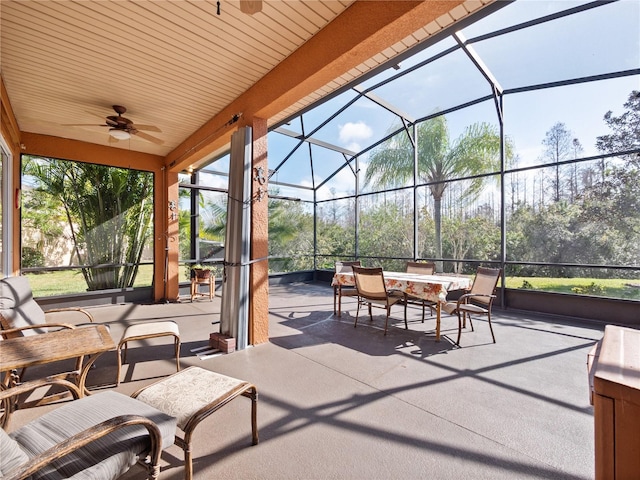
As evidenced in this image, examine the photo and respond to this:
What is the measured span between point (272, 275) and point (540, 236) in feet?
21.5

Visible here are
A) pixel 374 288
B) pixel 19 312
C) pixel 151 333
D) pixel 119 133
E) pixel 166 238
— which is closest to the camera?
pixel 19 312

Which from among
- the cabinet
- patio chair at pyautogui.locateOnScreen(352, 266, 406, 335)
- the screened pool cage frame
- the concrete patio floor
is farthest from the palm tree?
the cabinet

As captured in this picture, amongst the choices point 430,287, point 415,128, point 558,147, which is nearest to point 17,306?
point 430,287

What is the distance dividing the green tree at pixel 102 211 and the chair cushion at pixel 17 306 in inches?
129

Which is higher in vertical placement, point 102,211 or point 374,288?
point 102,211

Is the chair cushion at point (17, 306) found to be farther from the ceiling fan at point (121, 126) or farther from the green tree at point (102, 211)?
the green tree at point (102, 211)

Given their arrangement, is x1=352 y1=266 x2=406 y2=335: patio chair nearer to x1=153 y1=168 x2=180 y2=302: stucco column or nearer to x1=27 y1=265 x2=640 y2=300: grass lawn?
x1=27 y1=265 x2=640 y2=300: grass lawn

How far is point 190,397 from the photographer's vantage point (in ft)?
5.41

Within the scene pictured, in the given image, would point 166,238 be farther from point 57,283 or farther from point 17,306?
point 17,306

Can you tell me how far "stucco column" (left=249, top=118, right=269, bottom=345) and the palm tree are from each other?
178 inches

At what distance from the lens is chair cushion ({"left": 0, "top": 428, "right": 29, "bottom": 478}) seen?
100 cm

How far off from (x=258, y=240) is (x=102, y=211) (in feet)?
14.5

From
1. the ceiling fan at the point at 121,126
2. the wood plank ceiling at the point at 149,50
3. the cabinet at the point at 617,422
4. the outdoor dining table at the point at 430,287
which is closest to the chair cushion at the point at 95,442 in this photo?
the cabinet at the point at 617,422

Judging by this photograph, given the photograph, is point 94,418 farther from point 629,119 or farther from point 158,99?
point 629,119
